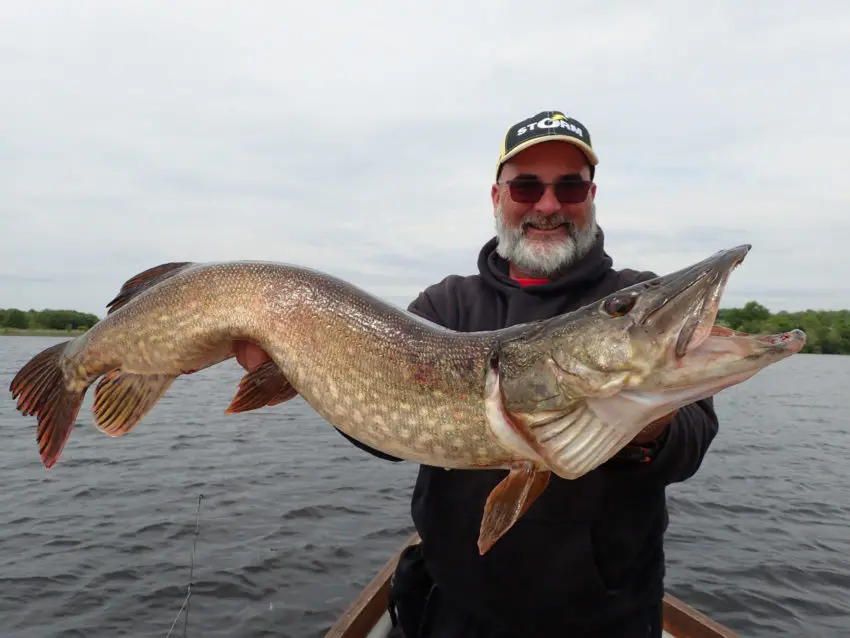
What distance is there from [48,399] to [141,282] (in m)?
0.67

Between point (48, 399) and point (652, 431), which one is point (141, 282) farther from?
point (652, 431)

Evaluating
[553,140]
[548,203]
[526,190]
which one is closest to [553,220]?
[548,203]

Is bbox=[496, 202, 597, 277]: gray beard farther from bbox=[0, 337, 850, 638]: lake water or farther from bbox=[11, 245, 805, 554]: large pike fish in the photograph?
bbox=[0, 337, 850, 638]: lake water

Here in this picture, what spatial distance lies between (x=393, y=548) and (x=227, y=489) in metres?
2.87

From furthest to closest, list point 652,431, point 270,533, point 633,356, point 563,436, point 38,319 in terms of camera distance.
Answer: point 38,319
point 270,533
point 652,431
point 563,436
point 633,356

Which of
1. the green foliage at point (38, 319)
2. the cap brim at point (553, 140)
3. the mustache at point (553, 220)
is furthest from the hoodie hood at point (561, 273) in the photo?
the green foliage at point (38, 319)

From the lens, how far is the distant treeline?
1640 inches

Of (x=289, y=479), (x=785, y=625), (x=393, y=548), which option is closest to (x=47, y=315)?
(x=289, y=479)

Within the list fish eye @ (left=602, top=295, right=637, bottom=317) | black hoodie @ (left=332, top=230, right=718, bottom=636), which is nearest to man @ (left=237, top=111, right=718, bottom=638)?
black hoodie @ (left=332, top=230, right=718, bottom=636)

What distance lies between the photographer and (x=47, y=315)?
43.5 metres

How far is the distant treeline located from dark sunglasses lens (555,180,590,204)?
39.5 meters

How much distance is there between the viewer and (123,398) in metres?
2.48

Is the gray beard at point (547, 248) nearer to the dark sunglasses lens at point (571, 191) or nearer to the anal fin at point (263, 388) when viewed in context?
the dark sunglasses lens at point (571, 191)

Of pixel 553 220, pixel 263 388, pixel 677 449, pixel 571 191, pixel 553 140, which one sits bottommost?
pixel 677 449
